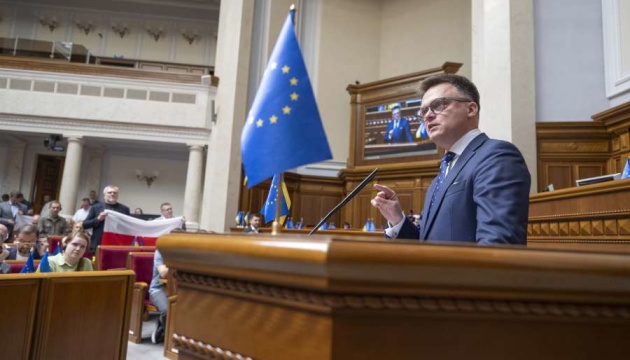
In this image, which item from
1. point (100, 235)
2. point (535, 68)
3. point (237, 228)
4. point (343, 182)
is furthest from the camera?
point (343, 182)

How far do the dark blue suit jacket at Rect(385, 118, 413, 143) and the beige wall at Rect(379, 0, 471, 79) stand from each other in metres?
2.27

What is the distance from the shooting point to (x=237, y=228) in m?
8.16

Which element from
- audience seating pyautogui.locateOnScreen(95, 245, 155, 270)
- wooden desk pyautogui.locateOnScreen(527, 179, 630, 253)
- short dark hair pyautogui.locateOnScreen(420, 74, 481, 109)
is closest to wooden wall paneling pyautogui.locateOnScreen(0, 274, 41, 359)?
audience seating pyautogui.locateOnScreen(95, 245, 155, 270)

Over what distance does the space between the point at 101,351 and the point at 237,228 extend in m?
5.13

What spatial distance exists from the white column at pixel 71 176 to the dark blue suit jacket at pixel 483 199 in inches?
444

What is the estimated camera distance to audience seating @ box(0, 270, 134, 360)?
2596mm

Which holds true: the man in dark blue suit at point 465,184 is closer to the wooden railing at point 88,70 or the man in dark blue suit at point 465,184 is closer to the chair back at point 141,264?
the chair back at point 141,264

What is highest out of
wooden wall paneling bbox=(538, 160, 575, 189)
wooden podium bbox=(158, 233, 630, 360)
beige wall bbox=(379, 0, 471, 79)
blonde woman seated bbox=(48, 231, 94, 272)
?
beige wall bbox=(379, 0, 471, 79)

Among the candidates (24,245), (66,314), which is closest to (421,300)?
(66,314)

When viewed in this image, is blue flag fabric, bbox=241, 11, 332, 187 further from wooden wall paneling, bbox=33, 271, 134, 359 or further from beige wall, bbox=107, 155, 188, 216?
beige wall, bbox=107, 155, 188, 216

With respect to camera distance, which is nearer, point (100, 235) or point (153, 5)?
point (100, 235)

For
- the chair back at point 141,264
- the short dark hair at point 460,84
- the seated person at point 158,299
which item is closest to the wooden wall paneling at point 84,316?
the seated person at point 158,299

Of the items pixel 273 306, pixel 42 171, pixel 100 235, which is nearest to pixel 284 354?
pixel 273 306

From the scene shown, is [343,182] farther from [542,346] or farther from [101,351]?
[542,346]
